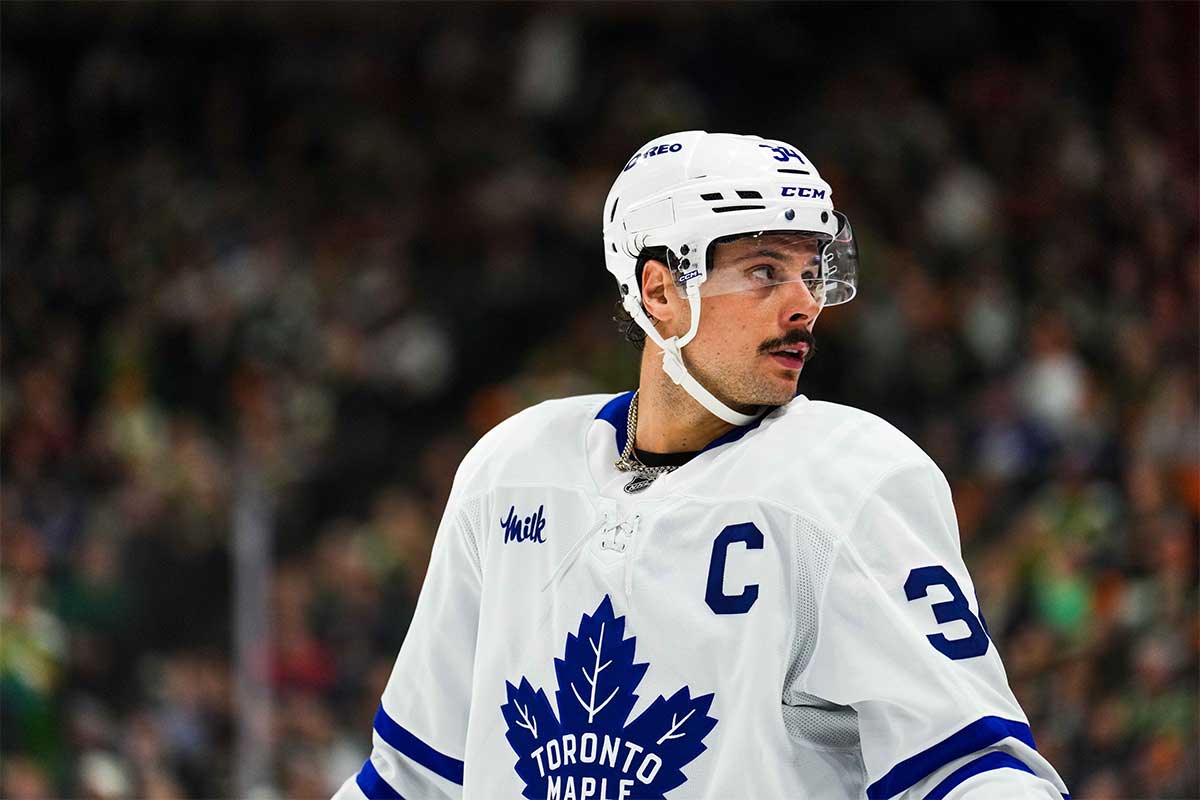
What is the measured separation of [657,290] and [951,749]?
713 mm

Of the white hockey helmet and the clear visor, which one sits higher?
the white hockey helmet

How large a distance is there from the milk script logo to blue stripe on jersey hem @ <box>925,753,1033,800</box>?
1.99 ft

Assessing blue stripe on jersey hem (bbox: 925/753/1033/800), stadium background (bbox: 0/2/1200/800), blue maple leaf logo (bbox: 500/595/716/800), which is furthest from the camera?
stadium background (bbox: 0/2/1200/800)

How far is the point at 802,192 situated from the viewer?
7.03 feet

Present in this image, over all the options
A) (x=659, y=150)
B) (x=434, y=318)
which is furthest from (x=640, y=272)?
(x=434, y=318)

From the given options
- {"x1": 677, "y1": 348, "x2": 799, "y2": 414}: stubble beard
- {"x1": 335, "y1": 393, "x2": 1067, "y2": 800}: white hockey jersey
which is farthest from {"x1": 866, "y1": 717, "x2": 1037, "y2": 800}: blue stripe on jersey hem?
{"x1": 677, "y1": 348, "x2": 799, "y2": 414}: stubble beard

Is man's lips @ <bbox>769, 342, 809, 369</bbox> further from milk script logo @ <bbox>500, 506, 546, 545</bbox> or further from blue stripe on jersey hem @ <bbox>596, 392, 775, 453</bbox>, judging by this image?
milk script logo @ <bbox>500, 506, 546, 545</bbox>

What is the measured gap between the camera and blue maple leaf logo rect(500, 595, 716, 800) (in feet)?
6.59

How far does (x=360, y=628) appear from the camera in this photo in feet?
17.6

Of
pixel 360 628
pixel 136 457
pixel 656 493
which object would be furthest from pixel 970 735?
pixel 136 457

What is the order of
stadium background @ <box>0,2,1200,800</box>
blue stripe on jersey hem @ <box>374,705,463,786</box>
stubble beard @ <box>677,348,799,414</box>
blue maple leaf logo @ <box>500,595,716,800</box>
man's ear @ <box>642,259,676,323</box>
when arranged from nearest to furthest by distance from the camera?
blue maple leaf logo @ <box>500,595,716,800</box> → stubble beard @ <box>677,348,799,414</box> → man's ear @ <box>642,259,676,323</box> → blue stripe on jersey hem @ <box>374,705,463,786</box> → stadium background @ <box>0,2,1200,800</box>

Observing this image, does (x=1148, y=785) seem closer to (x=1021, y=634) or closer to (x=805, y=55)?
(x=1021, y=634)

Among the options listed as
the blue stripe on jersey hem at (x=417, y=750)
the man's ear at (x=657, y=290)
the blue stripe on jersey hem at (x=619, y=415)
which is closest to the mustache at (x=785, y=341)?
the man's ear at (x=657, y=290)

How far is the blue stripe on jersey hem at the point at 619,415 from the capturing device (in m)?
2.29
